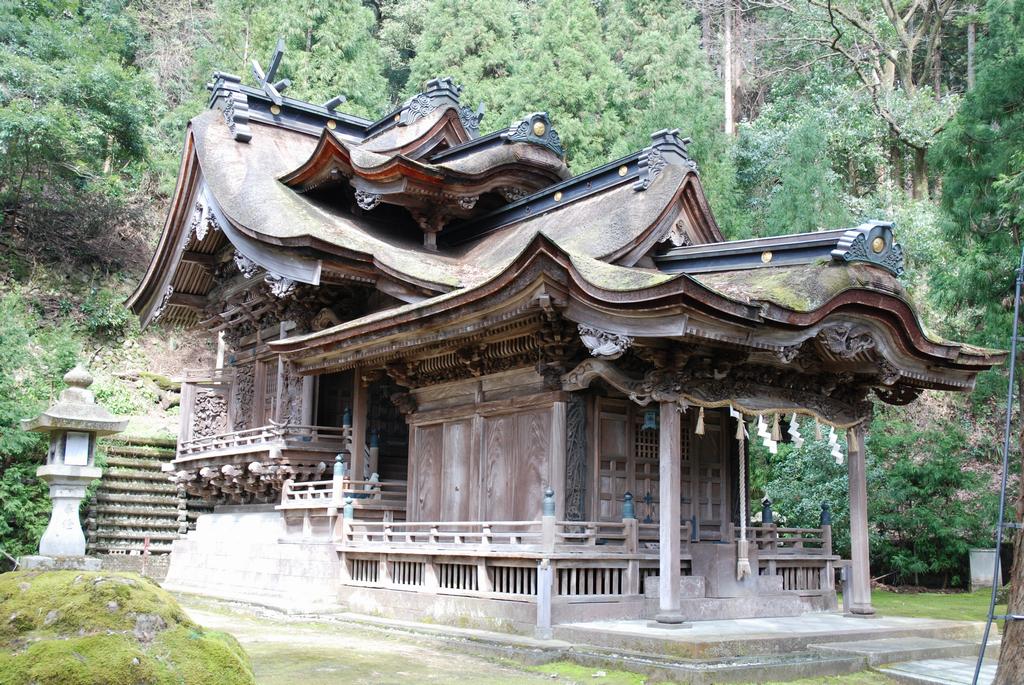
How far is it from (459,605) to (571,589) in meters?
1.65

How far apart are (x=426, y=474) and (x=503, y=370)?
227 centimetres

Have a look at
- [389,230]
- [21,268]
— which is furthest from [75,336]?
[389,230]

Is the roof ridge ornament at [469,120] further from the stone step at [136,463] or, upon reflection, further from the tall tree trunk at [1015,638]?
the tall tree trunk at [1015,638]

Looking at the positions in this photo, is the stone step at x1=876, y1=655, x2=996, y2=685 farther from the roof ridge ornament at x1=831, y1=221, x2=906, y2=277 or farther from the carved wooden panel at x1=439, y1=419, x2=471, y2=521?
the carved wooden panel at x1=439, y1=419, x2=471, y2=521

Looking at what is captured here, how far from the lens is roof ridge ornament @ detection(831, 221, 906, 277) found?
10.4 m

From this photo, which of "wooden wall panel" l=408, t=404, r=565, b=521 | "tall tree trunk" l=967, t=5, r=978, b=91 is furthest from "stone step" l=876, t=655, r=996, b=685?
"tall tree trunk" l=967, t=5, r=978, b=91

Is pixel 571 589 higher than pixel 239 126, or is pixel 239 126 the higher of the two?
pixel 239 126

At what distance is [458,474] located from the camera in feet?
42.9

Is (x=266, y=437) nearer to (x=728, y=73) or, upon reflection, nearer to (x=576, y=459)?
(x=576, y=459)

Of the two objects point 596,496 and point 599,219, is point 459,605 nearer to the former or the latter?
A: point 596,496

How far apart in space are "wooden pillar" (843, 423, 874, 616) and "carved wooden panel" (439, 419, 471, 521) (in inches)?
185

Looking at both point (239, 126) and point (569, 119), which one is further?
point (569, 119)

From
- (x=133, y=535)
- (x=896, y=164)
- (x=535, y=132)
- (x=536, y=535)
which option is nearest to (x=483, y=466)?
(x=536, y=535)

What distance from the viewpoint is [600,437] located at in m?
11.7
